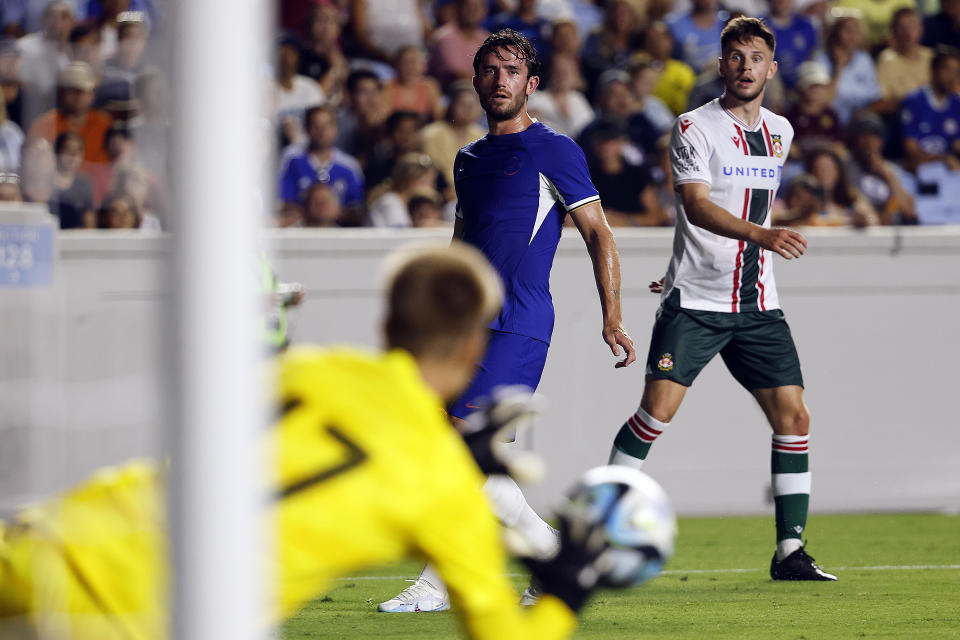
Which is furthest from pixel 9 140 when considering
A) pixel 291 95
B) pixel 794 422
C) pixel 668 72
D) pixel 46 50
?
pixel 668 72

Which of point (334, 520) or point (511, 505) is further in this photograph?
point (511, 505)

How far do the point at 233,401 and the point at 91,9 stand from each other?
312 centimetres

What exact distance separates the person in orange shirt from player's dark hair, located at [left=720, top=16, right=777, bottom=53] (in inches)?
125

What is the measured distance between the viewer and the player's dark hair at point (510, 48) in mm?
6211

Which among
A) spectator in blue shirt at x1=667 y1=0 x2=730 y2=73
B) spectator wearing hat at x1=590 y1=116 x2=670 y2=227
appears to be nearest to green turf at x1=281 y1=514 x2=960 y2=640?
spectator wearing hat at x1=590 y1=116 x2=670 y2=227

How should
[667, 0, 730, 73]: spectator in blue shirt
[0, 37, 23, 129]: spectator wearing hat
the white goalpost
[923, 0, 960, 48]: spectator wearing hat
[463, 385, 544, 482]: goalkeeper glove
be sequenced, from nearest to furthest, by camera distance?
the white goalpost, [463, 385, 544, 482]: goalkeeper glove, [0, 37, 23, 129]: spectator wearing hat, [667, 0, 730, 73]: spectator in blue shirt, [923, 0, 960, 48]: spectator wearing hat

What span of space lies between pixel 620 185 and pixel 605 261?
491 cm

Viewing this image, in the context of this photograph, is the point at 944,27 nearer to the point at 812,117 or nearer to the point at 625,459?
the point at 812,117

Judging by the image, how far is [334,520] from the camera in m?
2.77

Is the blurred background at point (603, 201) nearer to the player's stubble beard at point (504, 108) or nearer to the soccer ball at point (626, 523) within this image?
the player's stubble beard at point (504, 108)

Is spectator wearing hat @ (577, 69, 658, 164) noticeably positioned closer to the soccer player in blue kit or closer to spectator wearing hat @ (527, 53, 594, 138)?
spectator wearing hat @ (527, 53, 594, 138)

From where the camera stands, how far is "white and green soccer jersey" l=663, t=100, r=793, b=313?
7.02 m

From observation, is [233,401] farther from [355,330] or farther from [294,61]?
[294,61]

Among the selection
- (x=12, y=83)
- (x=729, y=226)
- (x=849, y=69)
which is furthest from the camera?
(x=849, y=69)
